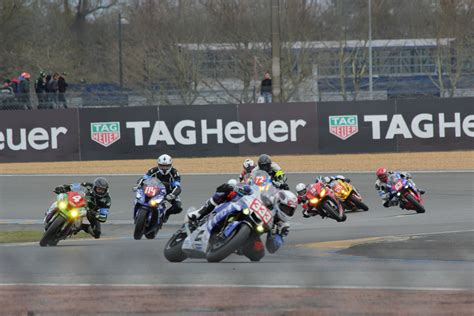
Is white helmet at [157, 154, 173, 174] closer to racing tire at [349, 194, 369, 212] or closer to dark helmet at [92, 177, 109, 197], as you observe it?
dark helmet at [92, 177, 109, 197]

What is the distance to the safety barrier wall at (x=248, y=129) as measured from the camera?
33031 millimetres

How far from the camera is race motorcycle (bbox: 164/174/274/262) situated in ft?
39.1

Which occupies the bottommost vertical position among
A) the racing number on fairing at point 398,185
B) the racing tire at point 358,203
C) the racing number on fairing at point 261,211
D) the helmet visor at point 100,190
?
the racing tire at point 358,203

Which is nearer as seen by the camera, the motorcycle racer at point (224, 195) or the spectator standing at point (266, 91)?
the motorcycle racer at point (224, 195)

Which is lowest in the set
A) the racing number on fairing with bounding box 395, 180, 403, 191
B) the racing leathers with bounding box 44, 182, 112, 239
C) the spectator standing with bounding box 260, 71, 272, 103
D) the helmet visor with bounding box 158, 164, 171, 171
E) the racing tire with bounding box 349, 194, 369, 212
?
the racing tire with bounding box 349, 194, 369, 212

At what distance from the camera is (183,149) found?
33562mm

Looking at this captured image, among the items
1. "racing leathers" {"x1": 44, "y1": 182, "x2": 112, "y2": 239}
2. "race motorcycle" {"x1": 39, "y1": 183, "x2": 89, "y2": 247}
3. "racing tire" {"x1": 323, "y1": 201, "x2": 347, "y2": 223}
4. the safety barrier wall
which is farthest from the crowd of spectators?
"race motorcycle" {"x1": 39, "y1": 183, "x2": 89, "y2": 247}

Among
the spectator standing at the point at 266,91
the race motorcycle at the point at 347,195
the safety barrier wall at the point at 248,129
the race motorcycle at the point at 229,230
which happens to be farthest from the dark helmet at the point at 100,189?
the spectator standing at the point at 266,91

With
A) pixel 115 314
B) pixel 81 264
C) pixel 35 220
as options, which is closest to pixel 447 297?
pixel 115 314

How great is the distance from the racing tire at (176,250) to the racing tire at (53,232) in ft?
10.7

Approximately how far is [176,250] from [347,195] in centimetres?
889

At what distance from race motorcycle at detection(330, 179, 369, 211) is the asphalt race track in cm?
31

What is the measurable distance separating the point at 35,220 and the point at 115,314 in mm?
12537

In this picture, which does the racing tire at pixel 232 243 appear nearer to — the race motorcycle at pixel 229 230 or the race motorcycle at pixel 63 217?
the race motorcycle at pixel 229 230
